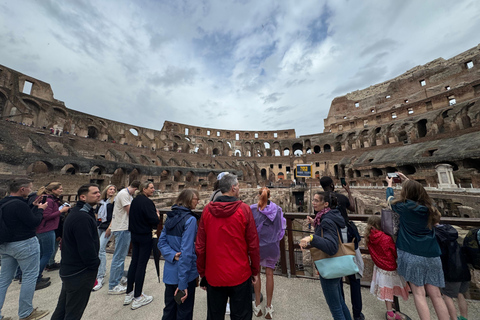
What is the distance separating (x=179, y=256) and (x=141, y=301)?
1392 mm

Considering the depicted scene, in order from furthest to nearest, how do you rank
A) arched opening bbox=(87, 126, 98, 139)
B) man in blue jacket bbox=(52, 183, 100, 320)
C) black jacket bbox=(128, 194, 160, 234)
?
1. arched opening bbox=(87, 126, 98, 139)
2. black jacket bbox=(128, 194, 160, 234)
3. man in blue jacket bbox=(52, 183, 100, 320)

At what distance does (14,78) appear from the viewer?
1877 centimetres

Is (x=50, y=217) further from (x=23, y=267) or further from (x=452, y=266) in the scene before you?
(x=452, y=266)

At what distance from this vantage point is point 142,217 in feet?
8.54

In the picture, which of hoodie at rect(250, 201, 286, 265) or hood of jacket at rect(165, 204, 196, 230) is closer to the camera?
hood of jacket at rect(165, 204, 196, 230)

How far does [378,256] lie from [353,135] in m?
39.1

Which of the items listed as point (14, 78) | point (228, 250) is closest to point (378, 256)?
point (228, 250)

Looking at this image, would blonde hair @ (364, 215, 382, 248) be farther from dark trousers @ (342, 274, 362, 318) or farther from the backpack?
the backpack

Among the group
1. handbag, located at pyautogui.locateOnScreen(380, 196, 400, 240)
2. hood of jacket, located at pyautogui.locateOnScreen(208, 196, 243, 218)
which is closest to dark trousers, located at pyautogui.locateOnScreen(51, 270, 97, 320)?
hood of jacket, located at pyautogui.locateOnScreen(208, 196, 243, 218)

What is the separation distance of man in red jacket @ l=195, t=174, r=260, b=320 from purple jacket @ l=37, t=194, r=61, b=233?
10.7 feet

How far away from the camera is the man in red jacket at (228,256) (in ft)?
5.23

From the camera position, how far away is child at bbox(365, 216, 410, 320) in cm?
204

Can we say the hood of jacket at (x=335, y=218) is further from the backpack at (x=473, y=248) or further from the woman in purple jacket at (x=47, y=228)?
the woman in purple jacket at (x=47, y=228)

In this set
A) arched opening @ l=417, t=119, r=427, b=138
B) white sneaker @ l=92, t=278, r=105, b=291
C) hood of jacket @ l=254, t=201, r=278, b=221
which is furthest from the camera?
arched opening @ l=417, t=119, r=427, b=138
